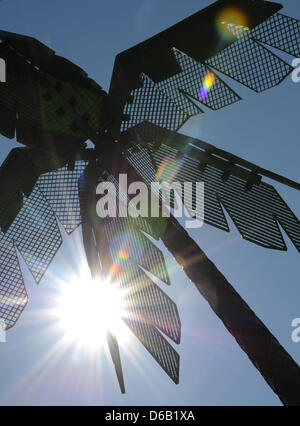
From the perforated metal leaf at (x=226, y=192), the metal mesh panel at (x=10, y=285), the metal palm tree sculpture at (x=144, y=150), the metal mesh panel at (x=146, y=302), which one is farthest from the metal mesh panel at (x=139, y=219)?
the metal mesh panel at (x=10, y=285)

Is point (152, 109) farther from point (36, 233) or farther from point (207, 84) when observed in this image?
point (36, 233)

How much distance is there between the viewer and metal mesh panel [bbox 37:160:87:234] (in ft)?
30.5

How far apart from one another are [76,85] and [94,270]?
2884 millimetres

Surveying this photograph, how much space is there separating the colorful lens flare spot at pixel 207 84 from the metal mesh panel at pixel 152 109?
1.29ft

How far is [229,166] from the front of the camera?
24.5ft

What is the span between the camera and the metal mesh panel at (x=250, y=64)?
289 inches

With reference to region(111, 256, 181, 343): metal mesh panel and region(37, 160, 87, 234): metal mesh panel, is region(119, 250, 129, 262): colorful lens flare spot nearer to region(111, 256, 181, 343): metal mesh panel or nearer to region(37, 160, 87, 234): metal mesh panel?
region(111, 256, 181, 343): metal mesh panel

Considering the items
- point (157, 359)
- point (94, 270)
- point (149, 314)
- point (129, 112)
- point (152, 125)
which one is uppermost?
point (129, 112)

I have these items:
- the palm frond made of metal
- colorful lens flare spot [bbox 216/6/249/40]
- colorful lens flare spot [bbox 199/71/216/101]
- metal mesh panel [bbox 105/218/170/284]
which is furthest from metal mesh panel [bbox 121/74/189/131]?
metal mesh panel [bbox 105/218/170/284]

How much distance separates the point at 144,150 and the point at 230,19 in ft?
7.32

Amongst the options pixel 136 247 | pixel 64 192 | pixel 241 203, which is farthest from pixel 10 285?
pixel 241 203
